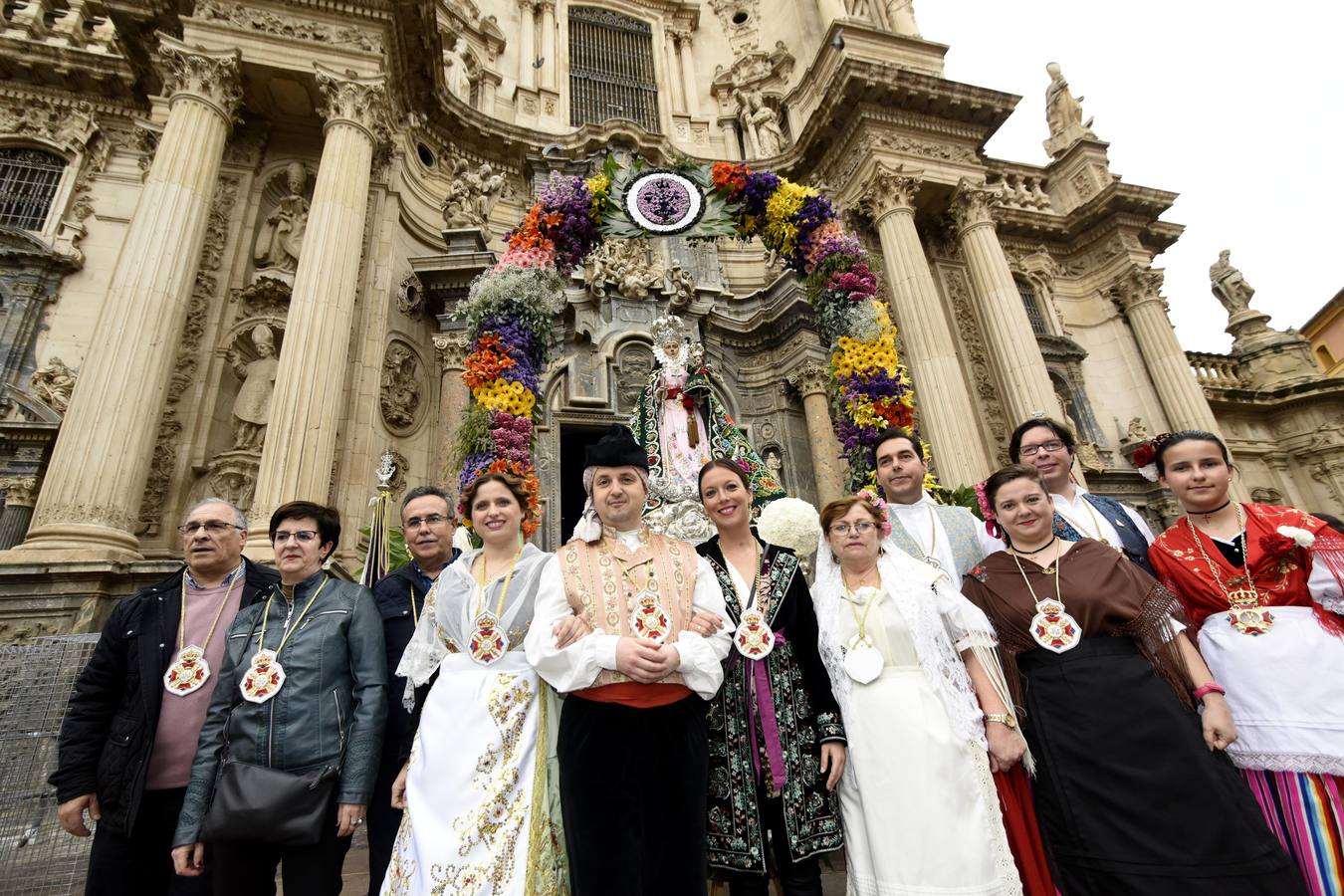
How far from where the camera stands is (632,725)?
7.34 ft

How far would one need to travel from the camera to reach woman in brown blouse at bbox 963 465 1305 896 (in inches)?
86.3

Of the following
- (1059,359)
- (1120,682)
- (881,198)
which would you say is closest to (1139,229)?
(1059,359)

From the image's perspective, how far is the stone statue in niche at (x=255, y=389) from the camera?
8867 mm

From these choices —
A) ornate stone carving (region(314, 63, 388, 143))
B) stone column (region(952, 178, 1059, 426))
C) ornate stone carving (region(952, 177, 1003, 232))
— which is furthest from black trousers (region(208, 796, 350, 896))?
ornate stone carving (region(952, 177, 1003, 232))

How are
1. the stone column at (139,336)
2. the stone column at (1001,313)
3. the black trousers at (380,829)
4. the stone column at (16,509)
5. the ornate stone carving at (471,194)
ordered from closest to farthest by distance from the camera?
the black trousers at (380,829)
the stone column at (139,336)
the stone column at (16,509)
the stone column at (1001,313)
the ornate stone carving at (471,194)

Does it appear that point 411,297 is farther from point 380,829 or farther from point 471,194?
point 380,829

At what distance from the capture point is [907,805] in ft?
7.64

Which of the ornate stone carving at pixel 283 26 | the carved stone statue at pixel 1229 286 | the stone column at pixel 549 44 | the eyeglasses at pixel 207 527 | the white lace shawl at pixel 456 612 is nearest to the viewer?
the white lace shawl at pixel 456 612

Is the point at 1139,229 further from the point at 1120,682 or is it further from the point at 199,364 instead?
the point at 199,364

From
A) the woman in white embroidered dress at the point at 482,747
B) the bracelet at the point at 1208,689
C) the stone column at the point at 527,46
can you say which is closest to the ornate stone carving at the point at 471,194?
the stone column at the point at 527,46

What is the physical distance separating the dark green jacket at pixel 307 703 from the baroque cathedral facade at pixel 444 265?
4.93 m

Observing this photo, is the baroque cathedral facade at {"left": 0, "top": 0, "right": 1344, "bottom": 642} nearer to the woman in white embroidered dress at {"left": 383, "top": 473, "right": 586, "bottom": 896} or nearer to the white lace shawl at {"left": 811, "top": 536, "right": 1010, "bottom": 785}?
the woman in white embroidered dress at {"left": 383, "top": 473, "right": 586, "bottom": 896}

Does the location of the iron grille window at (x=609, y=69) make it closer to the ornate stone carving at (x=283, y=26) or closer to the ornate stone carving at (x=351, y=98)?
the ornate stone carving at (x=283, y=26)

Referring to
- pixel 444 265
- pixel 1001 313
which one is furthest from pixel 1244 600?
pixel 444 265
